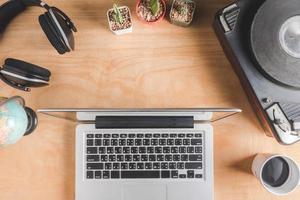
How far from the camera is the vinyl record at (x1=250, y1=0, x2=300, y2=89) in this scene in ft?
2.85

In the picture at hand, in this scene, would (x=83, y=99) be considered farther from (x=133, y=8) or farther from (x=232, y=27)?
(x=232, y=27)

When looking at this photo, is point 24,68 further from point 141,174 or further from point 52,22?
point 141,174

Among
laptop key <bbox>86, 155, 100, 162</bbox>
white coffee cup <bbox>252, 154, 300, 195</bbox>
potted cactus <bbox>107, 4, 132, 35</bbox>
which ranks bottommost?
white coffee cup <bbox>252, 154, 300, 195</bbox>

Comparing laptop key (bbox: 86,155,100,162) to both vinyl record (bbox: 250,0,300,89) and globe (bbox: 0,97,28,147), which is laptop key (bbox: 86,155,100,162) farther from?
vinyl record (bbox: 250,0,300,89)

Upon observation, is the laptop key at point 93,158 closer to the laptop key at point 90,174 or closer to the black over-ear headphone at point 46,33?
the laptop key at point 90,174

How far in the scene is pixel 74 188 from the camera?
3.15ft

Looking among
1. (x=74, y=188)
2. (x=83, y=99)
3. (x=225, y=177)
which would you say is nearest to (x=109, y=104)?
(x=83, y=99)

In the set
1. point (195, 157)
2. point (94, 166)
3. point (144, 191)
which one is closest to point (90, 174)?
point (94, 166)

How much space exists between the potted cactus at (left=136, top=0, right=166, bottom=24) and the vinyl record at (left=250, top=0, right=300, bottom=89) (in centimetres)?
20

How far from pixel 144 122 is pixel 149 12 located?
0.79 ft

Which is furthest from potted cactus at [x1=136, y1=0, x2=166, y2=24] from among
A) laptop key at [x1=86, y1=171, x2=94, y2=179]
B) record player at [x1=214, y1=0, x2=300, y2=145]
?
laptop key at [x1=86, y1=171, x2=94, y2=179]

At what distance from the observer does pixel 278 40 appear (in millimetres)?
874

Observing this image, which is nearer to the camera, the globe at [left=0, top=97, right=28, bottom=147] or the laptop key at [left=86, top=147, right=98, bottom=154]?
the globe at [left=0, top=97, right=28, bottom=147]

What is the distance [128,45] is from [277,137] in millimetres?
377
